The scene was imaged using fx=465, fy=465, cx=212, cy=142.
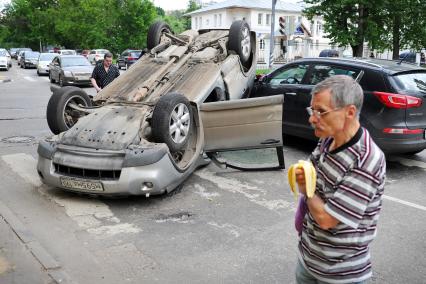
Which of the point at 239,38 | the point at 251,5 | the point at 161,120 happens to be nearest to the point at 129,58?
the point at 239,38

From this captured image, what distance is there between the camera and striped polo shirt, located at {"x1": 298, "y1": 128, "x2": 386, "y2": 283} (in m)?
1.94

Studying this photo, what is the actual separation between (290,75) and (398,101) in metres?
2.21

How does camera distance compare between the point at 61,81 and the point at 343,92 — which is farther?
the point at 61,81

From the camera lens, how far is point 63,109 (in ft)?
20.7

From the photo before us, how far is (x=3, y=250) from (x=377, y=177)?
3.48 m

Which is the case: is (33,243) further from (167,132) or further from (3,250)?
(167,132)

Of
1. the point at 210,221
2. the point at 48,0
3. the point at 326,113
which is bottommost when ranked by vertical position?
the point at 210,221

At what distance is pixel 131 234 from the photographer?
184 inches

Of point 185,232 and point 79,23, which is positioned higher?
point 79,23

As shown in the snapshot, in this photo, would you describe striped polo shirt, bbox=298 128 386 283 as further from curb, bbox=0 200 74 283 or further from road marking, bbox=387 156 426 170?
road marking, bbox=387 156 426 170

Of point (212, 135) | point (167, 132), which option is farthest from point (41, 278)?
point (212, 135)

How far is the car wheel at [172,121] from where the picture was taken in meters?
5.44

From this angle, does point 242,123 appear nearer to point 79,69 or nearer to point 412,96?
point 412,96

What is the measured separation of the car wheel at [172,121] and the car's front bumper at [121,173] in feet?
0.88
